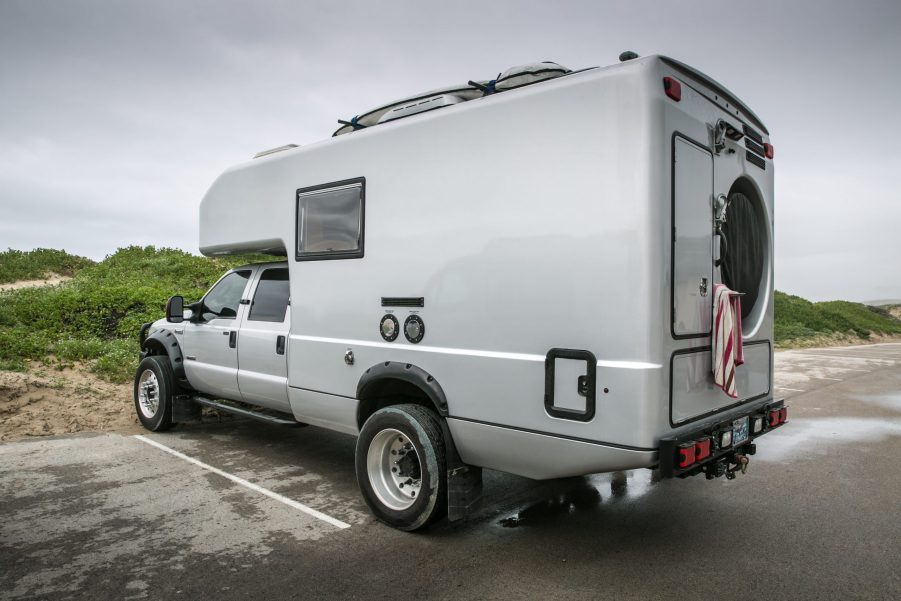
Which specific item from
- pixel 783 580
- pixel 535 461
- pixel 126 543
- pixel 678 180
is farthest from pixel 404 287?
pixel 783 580

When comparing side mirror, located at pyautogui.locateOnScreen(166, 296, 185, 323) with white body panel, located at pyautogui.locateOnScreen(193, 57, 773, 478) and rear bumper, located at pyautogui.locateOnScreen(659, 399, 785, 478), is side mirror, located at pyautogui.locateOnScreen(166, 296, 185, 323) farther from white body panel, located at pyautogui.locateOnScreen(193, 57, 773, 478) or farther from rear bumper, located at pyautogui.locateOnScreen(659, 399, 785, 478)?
rear bumper, located at pyautogui.locateOnScreen(659, 399, 785, 478)

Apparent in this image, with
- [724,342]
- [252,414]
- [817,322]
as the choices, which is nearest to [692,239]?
[724,342]

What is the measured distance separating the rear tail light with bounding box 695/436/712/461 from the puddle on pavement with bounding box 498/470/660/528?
1.59 meters

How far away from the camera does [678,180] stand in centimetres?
363

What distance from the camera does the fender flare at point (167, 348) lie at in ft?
24.3

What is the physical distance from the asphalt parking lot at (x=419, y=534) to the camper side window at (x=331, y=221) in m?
2.10

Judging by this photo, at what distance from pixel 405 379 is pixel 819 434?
6219 millimetres

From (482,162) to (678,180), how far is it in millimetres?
1250

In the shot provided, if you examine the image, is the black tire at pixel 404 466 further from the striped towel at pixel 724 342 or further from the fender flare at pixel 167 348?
the fender flare at pixel 167 348

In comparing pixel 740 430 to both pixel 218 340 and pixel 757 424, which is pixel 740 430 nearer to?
pixel 757 424

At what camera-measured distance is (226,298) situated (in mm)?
6863

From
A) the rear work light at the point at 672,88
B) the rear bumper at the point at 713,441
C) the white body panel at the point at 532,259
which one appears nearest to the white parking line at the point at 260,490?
the white body panel at the point at 532,259

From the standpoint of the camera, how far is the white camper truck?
347 centimetres

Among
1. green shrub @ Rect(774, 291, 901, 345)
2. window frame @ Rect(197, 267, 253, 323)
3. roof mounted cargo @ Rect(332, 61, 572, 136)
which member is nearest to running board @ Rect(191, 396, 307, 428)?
window frame @ Rect(197, 267, 253, 323)
